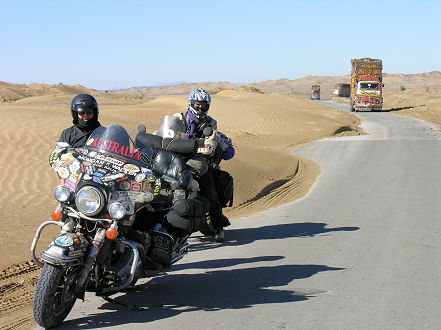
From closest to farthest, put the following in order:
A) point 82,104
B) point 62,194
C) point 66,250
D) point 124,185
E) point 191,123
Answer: point 66,250 < point 62,194 < point 124,185 < point 82,104 < point 191,123

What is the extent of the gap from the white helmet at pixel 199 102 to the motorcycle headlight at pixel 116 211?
383cm

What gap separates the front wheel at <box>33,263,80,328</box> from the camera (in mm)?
4953

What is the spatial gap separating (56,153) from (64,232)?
829 mm

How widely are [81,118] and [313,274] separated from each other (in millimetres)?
3315

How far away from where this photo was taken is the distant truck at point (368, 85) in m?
48.4

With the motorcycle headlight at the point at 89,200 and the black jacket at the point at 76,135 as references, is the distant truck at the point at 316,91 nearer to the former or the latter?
the black jacket at the point at 76,135

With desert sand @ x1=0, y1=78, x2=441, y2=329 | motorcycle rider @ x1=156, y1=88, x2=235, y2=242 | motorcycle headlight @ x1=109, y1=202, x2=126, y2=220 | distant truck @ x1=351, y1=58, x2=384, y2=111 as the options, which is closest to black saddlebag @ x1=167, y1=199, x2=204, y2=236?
motorcycle headlight @ x1=109, y1=202, x2=126, y2=220

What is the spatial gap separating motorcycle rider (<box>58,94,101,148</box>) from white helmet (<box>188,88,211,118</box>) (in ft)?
6.17

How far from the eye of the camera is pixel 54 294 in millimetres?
5000

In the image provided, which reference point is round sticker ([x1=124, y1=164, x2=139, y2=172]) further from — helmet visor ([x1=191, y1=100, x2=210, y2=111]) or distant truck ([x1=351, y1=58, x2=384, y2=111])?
distant truck ([x1=351, y1=58, x2=384, y2=111])

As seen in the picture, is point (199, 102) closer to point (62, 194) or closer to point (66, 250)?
point (62, 194)

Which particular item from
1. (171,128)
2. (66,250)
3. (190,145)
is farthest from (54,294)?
(171,128)

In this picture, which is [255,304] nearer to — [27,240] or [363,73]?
[27,240]

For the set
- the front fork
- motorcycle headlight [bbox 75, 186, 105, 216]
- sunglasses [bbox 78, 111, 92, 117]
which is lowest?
the front fork
